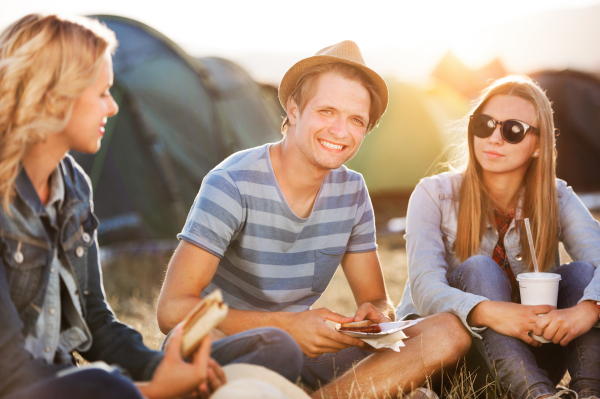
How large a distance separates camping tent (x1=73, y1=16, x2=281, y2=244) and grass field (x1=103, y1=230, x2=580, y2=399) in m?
0.45

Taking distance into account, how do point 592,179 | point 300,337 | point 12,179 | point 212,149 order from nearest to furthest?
point 12,179 → point 300,337 → point 212,149 → point 592,179

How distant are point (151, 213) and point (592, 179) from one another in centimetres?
629

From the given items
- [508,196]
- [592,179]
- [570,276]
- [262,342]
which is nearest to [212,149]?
[508,196]

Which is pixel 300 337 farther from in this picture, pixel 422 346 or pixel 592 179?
pixel 592 179

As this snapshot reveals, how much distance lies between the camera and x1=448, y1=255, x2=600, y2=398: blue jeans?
223 cm

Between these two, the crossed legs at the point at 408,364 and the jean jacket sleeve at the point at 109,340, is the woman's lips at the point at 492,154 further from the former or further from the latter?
the jean jacket sleeve at the point at 109,340

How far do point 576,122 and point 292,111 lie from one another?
266 inches

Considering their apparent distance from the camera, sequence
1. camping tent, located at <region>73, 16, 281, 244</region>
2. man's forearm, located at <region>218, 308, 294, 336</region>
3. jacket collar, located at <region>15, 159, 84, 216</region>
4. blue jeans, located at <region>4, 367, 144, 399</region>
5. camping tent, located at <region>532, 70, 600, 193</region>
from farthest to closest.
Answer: camping tent, located at <region>532, 70, 600, 193</region>, camping tent, located at <region>73, 16, 281, 244</region>, man's forearm, located at <region>218, 308, 294, 336</region>, jacket collar, located at <region>15, 159, 84, 216</region>, blue jeans, located at <region>4, 367, 144, 399</region>

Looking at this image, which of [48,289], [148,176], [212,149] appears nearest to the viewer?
[48,289]

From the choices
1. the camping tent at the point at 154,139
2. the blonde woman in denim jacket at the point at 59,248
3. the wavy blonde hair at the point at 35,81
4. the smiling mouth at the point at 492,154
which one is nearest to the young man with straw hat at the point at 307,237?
the blonde woman in denim jacket at the point at 59,248

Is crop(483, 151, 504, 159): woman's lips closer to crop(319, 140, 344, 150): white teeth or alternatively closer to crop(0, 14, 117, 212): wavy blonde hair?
crop(319, 140, 344, 150): white teeth

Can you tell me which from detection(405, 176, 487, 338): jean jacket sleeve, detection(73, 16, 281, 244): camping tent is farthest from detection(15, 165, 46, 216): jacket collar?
detection(73, 16, 281, 244): camping tent

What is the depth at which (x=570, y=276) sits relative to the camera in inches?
102

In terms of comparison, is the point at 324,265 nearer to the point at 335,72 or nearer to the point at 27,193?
the point at 335,72
